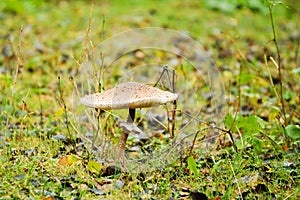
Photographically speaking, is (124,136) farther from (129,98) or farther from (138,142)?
(138,142)

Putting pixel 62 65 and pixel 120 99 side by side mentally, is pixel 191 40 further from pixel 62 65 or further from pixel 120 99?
pixel 120 99

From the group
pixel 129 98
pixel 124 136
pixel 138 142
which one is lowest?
pixel 138 142

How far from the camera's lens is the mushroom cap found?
8.05 feet

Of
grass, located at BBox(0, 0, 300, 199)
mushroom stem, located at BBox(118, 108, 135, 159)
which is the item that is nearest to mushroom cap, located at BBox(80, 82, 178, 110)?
mushroom stem, located at BBox(118, 108, 135, 159)

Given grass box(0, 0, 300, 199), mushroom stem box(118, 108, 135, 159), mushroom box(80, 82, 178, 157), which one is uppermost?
mushroom box(80, 82, 178, 157)

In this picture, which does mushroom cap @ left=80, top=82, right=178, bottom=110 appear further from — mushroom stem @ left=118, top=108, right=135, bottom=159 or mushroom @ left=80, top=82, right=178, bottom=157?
mushroom stem @ left=118, top=108, right=135, bottom=159

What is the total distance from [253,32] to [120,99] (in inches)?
183

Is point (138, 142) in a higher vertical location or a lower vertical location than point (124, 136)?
lower

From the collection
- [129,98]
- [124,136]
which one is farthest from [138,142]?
[129,98]

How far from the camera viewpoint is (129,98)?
2471mm

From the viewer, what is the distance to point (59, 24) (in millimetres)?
6488

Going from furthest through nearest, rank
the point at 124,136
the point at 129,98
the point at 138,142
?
the point at 138,142, the point at 124,136, the point at 129,98

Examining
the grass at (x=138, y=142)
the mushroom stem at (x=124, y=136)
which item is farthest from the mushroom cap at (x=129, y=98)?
the grass at (x=138, y=142)

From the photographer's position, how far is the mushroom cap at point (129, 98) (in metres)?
2.46
